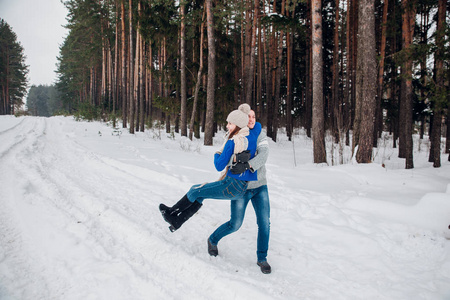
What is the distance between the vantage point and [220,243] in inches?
137

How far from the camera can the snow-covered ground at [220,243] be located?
240cm

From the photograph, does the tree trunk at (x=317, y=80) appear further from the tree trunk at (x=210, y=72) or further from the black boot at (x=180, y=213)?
Result: the black boot at (x=180, y=213)

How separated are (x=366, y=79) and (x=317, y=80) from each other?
1.44 metres

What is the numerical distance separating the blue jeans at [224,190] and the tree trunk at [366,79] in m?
5.82

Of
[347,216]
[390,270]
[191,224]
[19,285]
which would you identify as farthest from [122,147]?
[390,270]

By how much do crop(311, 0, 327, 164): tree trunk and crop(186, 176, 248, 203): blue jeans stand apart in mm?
6262

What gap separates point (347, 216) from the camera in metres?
4.16

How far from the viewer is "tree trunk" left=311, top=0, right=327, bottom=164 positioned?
7523 mm

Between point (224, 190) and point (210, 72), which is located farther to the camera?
point (210, 72)

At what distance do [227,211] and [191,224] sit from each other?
0.86 m

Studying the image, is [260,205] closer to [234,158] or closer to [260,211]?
[260,211]

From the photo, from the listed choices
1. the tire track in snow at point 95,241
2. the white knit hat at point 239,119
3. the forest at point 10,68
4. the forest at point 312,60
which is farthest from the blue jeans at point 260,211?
the forest at point 10,68

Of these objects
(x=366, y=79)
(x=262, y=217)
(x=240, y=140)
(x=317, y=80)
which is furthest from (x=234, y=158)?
(x=317, y=80)

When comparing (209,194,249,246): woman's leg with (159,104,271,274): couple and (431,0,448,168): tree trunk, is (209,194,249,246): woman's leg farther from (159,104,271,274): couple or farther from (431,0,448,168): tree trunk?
(431,0,448,168): tree trunk
